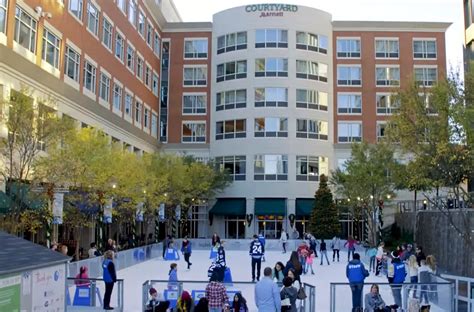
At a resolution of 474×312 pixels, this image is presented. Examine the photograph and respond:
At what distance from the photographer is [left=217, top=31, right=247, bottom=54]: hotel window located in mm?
57844

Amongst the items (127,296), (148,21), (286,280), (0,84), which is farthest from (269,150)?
(286,280)

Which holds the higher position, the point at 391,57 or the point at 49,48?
the point at 391,57

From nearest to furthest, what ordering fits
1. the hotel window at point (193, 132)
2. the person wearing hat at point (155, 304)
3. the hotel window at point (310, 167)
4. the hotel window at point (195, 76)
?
the person wearing hat at point (155, 304)
the hotel window at point (310, 167)
the hotel window at point (193, 132)
the hotel window at point (195, 76)

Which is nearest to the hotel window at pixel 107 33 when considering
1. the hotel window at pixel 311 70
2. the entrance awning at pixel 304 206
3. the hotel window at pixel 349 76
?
the hotel window at pixel 311 70

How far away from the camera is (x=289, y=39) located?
187 ft

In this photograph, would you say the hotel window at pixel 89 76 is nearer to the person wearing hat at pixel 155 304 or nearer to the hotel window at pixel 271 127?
the hotel window at pixel 271 127

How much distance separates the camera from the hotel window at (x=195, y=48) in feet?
198

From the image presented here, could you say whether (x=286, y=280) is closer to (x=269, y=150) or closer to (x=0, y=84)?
(x=0, y=84)

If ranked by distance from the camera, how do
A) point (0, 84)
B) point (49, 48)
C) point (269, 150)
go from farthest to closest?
point (269, 150) < point (49, 48) < point (0, 84)

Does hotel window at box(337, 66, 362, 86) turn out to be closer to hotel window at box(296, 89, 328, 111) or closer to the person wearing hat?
hotel window at box(296, 89, 328, 111)

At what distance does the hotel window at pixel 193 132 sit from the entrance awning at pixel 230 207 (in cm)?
704

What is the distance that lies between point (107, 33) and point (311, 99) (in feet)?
75.9

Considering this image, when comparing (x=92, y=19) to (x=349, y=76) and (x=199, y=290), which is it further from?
(x=349, y=76)

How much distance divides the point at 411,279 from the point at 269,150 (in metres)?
38.5
